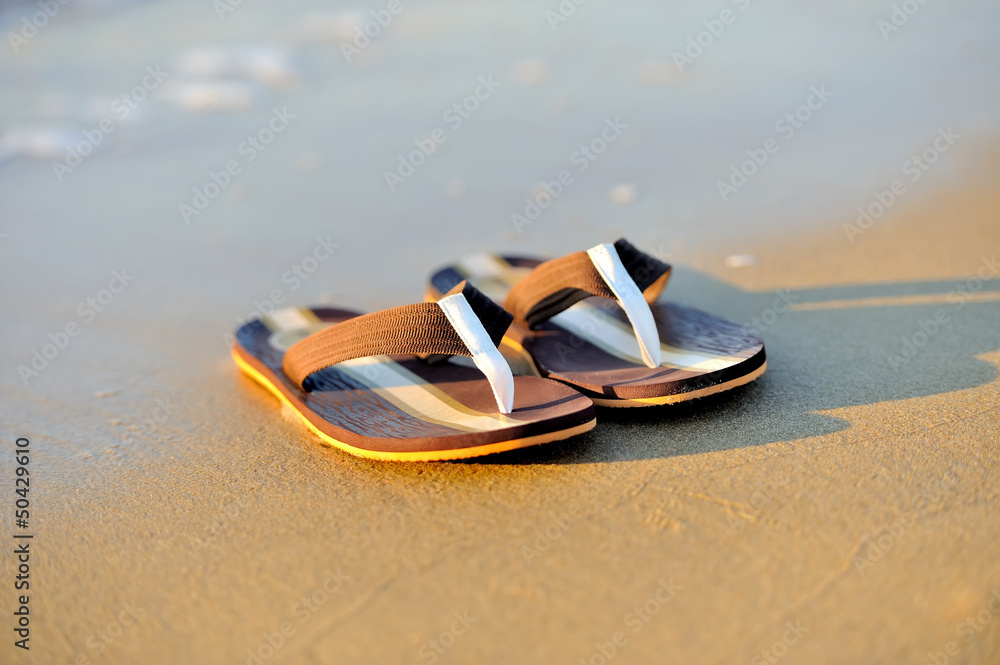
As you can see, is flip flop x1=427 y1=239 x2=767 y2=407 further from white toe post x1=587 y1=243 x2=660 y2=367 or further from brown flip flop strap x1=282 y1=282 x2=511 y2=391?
brown flip flop strap x1=282 y1=282 x2=511 y2=391

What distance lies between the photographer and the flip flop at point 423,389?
4.94 ft

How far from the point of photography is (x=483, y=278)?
7.74 ft

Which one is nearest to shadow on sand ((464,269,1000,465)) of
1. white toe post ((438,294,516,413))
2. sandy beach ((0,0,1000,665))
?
sandy beach ((0,0,1000,665))

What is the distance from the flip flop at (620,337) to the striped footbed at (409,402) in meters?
0.12

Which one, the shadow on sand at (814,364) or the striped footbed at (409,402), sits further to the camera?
the shadow on sand at (814,364)

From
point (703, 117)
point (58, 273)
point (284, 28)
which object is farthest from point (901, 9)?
point (58, 273)

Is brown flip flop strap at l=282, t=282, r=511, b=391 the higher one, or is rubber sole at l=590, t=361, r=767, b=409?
brown flip flop strap at l=282, t=282, r=511, b=391

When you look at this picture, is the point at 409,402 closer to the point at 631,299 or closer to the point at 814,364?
the point at 631,299

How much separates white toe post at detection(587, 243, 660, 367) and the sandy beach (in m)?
0.13

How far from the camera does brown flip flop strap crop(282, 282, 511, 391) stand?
163 centimetres

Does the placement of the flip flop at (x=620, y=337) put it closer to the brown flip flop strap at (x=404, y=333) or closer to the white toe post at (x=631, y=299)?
the white toe post at (x=631, y=299)

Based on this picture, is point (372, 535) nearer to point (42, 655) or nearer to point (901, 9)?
point (42, 655)

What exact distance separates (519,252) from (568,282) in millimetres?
821

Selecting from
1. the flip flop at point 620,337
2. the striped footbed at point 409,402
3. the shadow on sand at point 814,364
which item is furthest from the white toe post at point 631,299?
the striped footbed at point 409,402
